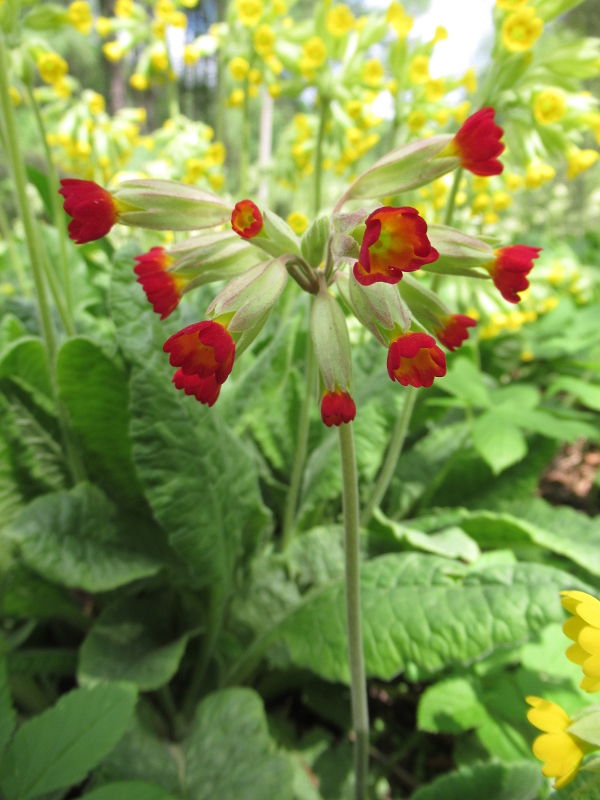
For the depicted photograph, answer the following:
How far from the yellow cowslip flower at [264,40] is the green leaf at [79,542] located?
5.73 feet

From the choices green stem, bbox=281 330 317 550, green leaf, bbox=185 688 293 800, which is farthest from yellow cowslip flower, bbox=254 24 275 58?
green leaf, bbox=185 688 293 800

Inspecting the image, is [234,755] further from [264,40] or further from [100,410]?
[264,40]

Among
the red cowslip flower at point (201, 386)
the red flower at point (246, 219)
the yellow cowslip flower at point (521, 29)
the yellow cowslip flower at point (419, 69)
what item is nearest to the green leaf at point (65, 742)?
the red cowslip flower at point (201, 386)

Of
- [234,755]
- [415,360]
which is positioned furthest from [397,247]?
[234,755]

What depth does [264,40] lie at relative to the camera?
2109 millimetres

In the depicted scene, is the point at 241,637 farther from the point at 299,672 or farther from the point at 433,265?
the point at 433,265

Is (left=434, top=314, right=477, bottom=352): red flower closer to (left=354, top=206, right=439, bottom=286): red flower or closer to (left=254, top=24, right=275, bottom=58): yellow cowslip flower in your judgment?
(left=354, top=206, right=439, bottom=286): red flower

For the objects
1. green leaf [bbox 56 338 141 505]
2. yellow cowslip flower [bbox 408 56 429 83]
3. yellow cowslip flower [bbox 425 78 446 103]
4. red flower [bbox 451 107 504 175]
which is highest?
yellow cowslip flower [bbox 408 56 429 83]

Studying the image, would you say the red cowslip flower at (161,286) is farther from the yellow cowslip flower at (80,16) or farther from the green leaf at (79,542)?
the yellow cowslip flower at (80,16)

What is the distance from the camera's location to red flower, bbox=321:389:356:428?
2.53 ft

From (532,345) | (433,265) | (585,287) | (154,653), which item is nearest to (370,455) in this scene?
(154,653)

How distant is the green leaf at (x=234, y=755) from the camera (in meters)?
1.15

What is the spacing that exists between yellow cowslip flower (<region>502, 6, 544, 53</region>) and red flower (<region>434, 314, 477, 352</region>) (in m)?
0.84

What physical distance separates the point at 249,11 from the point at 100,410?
1617 millimetres
